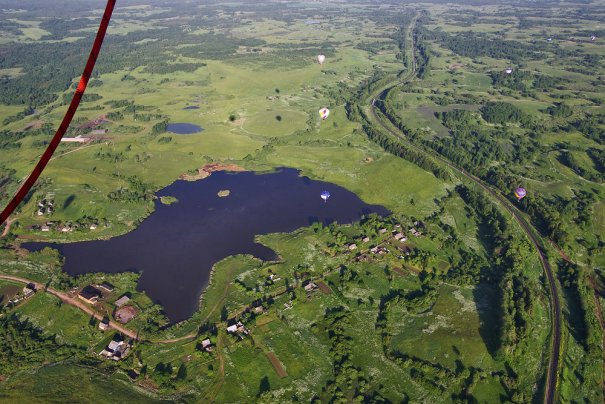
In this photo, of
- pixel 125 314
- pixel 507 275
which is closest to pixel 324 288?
pixel 125 314

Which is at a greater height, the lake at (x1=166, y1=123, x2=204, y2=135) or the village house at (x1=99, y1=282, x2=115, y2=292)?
the lake at (x1=166, y1=123, x2=204, y2=135)

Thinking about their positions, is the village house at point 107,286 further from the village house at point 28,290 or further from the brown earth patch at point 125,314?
the village house at point 28,290

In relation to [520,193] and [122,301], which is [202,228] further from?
[520,193]

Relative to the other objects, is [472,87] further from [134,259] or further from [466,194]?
[134,259]

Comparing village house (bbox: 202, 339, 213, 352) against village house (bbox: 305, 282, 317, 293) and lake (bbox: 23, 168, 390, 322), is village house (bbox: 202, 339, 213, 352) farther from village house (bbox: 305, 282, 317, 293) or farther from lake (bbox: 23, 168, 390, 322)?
village house (bbox: 305, 282, 317, 293)

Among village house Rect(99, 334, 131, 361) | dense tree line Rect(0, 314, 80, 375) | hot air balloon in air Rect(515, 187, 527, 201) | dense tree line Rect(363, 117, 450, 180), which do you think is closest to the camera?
dense tree line Rect(0, 314, 80, 375)

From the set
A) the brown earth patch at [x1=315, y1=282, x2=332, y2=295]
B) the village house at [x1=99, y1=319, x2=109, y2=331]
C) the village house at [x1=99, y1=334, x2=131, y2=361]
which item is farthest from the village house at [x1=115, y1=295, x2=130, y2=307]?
the brown earth patch at [x1=315, y1=282, x2=332, y2=295]

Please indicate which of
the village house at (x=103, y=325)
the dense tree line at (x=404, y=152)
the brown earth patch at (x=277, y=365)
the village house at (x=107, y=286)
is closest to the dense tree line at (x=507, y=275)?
the dense tree line at (x=404, y=152)
